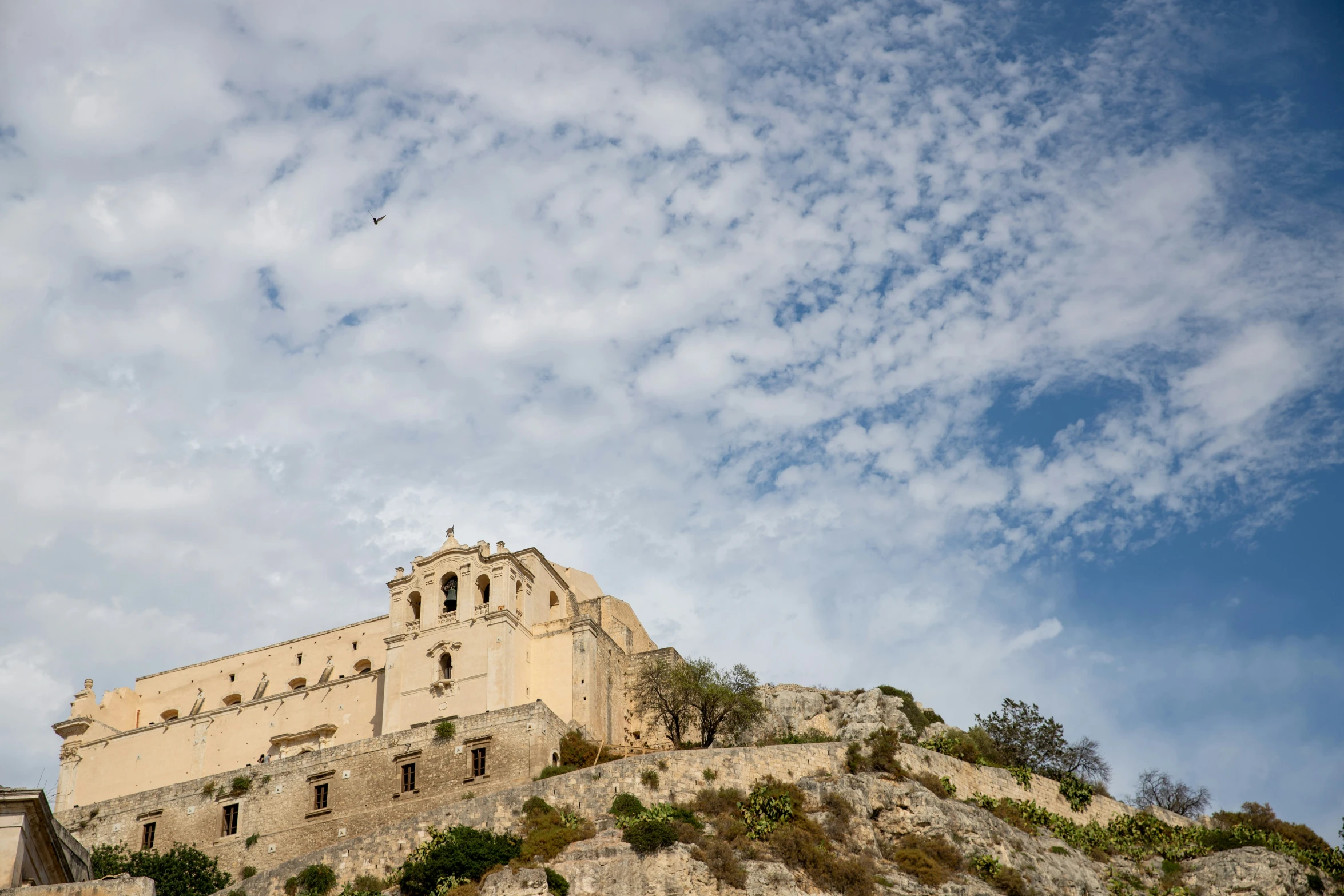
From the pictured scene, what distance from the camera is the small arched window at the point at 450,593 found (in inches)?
2136

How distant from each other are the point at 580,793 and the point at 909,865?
10.9 meters

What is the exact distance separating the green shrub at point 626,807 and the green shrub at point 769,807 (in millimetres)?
3413

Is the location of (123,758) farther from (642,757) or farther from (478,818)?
(642,757)

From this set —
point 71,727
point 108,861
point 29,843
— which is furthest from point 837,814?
point 71,727

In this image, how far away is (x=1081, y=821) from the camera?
4738 centimetres

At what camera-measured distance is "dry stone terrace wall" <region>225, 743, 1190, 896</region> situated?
1633 inches

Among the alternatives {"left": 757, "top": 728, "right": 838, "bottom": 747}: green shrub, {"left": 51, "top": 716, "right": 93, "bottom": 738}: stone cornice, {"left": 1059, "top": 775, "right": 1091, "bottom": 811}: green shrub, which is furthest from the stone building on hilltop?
{"left": 1059, "top": 775, "right": 1091, "bottom": 811}: green shrub

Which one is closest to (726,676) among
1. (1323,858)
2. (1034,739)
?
(1034,739)

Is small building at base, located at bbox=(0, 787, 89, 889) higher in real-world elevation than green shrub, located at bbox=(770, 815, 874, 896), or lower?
lower

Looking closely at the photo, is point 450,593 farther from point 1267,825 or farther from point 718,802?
point 1267,825

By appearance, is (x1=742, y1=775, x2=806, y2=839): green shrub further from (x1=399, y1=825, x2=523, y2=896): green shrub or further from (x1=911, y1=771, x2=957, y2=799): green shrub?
(x1=399, y1=825, x2=523, y2=896): green shrub

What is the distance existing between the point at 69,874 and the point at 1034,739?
1452 inches

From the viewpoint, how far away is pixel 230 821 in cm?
4909

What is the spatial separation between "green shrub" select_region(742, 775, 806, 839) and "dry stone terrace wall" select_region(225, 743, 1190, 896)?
0.98 m
